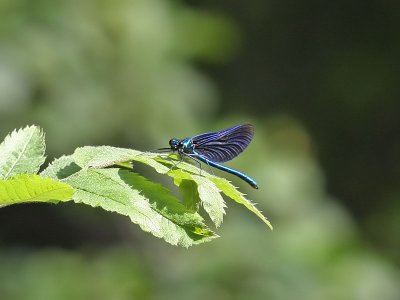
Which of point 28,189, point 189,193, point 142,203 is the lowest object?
point 28,189

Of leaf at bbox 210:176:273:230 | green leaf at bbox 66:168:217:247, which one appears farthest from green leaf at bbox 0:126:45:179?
leaf at bbox 210:176:273:230

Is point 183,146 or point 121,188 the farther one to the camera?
point 183,146

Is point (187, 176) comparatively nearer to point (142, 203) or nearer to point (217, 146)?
point (142, 203)

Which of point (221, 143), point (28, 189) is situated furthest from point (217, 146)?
point (28, 189)

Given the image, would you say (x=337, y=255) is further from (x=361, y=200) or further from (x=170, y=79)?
(x=361, y=200)

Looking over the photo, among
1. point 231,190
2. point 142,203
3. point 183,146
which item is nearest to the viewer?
point 142,203

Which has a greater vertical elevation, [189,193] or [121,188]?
[189,193]

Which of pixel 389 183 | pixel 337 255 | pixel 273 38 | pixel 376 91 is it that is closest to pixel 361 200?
pixel 389 183
